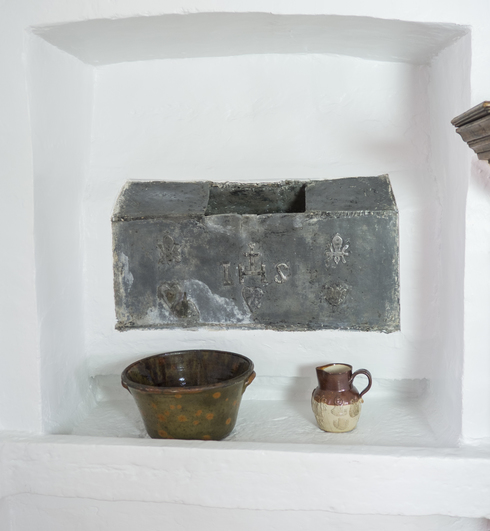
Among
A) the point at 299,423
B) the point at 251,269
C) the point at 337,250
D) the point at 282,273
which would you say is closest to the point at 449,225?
the point at 337,250

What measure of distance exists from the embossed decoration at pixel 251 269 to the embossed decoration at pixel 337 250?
24cm

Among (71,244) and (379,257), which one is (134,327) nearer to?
(71,244)

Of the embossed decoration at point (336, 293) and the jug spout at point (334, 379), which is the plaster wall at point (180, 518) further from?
the embossed decoration at point (336, 293)

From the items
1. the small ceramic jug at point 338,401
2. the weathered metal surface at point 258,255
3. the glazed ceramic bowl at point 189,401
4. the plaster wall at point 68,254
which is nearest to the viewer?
the plaster wall at point 68,254

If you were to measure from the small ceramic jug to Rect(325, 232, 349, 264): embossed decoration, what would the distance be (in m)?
0.38

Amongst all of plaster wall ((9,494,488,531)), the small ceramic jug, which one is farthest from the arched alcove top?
plaster wall ((9,494,488,531))

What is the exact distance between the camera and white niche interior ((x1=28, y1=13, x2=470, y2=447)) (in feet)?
5.65

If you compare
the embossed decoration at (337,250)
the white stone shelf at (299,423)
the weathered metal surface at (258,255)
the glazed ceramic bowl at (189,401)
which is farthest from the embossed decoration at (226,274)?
the white stone shelf at (299,423)

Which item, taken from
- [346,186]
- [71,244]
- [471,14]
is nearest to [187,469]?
[71,244]

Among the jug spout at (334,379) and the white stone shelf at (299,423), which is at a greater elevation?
the jug spout at (334,379)

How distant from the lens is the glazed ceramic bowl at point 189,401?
1648 millimetres

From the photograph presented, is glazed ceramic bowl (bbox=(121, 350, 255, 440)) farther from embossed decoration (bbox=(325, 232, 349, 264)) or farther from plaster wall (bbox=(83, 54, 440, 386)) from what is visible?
embossed decoration (bbox=(325, 232, 349, 264))

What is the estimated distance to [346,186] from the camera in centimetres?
189

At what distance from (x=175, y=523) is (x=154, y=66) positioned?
61.9 inches
